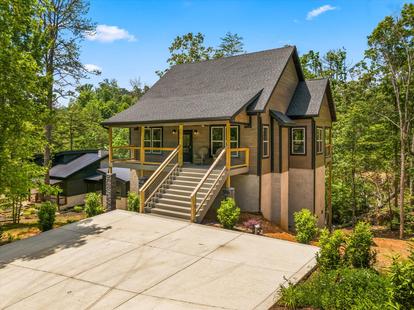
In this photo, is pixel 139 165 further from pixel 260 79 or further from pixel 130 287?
pixel 130 287

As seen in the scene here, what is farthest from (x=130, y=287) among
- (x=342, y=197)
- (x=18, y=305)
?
(x=342, y=197)

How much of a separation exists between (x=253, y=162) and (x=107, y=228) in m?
7.66

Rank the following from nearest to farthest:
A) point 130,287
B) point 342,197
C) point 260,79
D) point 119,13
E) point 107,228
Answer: point 130,287 → point 107,228 → point 260,79 → point 119,13 → point 342,197

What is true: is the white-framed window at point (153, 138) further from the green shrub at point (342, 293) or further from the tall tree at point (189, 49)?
the tall tree at point (189, 49)

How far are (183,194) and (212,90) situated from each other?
7411 mm

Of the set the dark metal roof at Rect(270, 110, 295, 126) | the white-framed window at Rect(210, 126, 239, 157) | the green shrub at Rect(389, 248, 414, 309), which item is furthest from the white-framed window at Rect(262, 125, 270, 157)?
the green shrub at Rect(389, 248, 414, 309)

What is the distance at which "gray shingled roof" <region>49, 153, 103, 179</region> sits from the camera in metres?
25.8

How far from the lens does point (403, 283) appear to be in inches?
199

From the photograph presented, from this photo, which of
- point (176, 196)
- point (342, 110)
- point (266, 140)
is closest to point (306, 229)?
point (176, 196)

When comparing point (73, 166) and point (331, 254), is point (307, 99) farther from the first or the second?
point (73, 166)

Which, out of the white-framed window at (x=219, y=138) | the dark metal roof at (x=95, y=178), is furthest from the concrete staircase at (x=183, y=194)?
the dark metal roof at (x=95, y=178)

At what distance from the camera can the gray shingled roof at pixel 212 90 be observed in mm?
15914

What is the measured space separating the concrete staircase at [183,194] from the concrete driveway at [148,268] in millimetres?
1183

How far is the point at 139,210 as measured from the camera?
48.5ft
